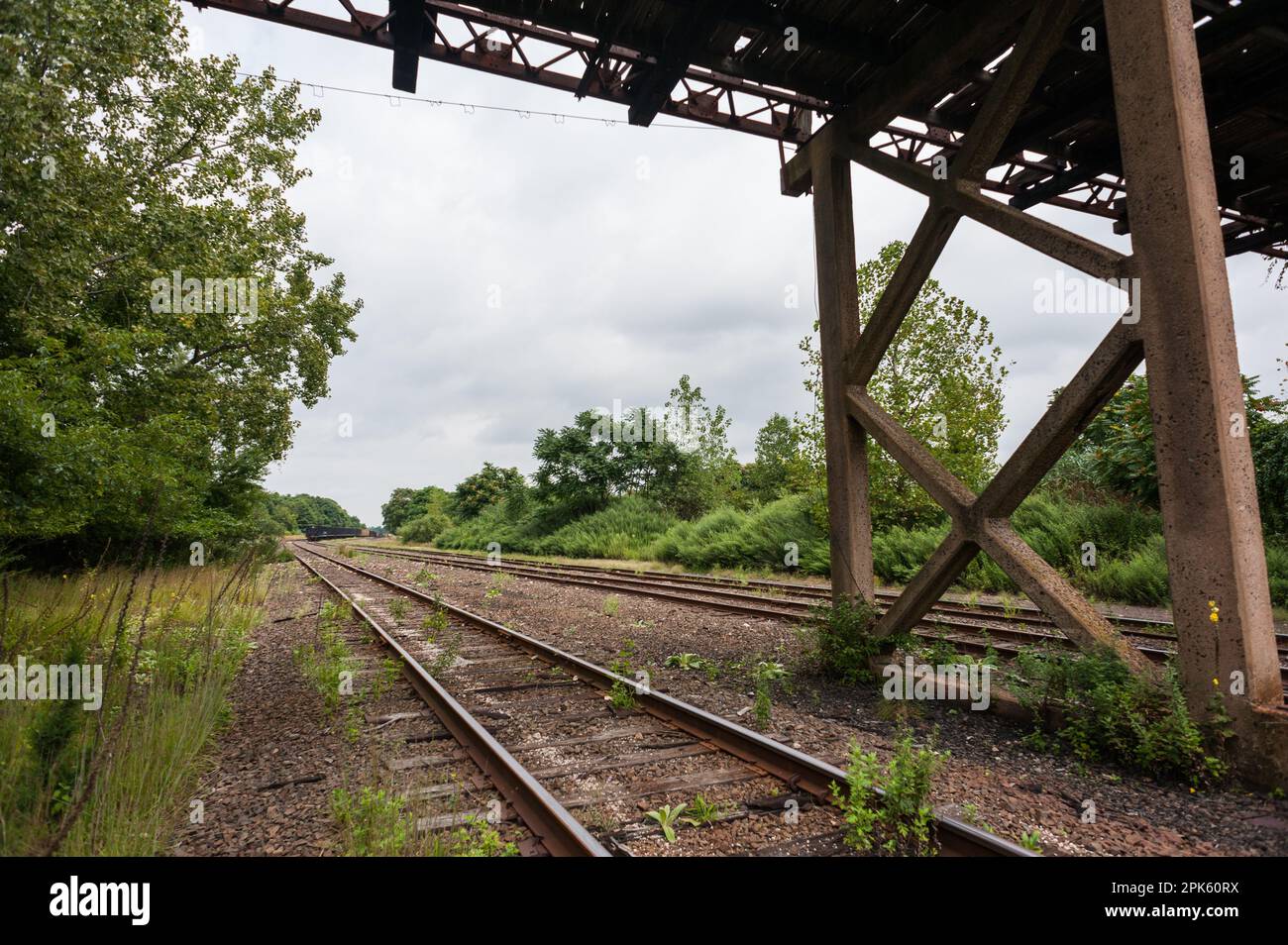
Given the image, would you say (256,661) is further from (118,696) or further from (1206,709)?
(1206,709)

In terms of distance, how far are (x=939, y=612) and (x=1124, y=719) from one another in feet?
21.1

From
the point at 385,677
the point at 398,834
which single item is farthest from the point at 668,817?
the point at 385,677

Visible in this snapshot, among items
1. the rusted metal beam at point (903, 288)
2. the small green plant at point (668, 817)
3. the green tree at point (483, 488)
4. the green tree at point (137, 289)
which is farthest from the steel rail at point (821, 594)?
the green tree at point (483, 488)

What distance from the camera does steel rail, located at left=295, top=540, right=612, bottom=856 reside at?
2990mm

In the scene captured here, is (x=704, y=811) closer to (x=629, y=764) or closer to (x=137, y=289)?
(x=629, y=764)

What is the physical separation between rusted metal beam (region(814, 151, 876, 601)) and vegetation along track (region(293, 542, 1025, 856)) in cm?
262

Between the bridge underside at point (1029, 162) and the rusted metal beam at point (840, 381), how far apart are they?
0.02 metres

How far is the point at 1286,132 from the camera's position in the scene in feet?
25.6

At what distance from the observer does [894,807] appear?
10.0 ft

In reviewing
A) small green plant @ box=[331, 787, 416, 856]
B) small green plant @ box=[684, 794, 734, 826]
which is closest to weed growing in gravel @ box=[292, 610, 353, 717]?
small green plant @ box=[331, 787, 416, 856]

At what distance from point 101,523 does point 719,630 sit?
37.2ft

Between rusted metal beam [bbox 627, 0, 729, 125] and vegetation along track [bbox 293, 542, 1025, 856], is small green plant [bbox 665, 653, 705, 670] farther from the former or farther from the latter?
rusted metal beam [bbox 627, 0, 729, 125]

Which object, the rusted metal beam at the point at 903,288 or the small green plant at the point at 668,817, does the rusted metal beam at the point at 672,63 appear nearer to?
the rusted metal beam at the point at 903,288
